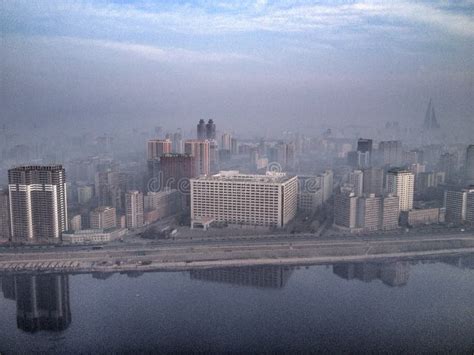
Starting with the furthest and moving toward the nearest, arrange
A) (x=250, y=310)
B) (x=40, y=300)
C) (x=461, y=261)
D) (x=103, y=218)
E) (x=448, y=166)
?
(x=448, y=166) → (x=103, y=218) → (x=461, y=261) → (x=40, y=300) → (x=250, y=310)

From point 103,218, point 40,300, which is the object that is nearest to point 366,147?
point 103,218

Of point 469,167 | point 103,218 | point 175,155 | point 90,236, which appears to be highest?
point 175,155

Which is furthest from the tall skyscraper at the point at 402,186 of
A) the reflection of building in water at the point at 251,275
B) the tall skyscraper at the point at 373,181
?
the reflection of building in water at the point at 251,275

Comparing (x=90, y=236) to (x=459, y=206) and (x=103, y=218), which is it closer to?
(x=103, y=218)

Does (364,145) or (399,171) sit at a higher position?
(364,145)

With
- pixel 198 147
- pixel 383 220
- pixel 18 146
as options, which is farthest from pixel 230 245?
pixel 198 147

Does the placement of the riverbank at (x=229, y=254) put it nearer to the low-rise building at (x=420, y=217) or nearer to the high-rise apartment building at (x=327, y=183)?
the low-rise building at (x=420, y=217)

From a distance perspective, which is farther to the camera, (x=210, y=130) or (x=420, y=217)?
(x=210, y=130)
